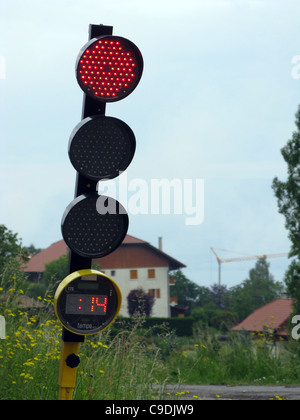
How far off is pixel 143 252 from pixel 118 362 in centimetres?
8299

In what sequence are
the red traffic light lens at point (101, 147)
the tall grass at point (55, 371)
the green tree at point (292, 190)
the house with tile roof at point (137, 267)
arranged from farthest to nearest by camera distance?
the house with tile roof at point (137, 267) → the green tree at point (292, 190) → the tall grass at point (55, 371) → the red traffic light lens at point (101, 147)

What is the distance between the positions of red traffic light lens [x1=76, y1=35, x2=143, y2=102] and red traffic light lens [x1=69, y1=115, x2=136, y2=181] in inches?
8.6

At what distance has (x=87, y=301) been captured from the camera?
4262 millimetres

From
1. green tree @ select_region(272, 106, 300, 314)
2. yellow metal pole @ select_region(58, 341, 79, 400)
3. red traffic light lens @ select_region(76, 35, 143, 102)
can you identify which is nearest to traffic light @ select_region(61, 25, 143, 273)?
red traffic light lens @ select_region(76, 35, 143, 102)

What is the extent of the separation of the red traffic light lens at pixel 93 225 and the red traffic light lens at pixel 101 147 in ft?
0.59

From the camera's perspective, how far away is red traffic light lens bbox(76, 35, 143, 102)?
13.9ft

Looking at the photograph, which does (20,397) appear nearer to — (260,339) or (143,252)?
(260,339)

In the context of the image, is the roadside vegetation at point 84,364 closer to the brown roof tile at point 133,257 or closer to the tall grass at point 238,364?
the tall grass at point 238,364

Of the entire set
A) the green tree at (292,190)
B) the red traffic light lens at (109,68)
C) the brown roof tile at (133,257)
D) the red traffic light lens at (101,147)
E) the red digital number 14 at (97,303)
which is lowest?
the red digital number 14 at (97,303)

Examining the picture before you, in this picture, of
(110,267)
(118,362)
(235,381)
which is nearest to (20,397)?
(118,362)

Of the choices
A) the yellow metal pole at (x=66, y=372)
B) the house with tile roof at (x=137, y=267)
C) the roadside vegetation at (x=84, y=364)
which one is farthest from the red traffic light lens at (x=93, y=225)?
the house with tile roof at (x=137, y=267)

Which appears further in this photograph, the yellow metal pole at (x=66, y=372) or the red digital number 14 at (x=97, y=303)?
the yellow metal pole at (x=66, y=372)

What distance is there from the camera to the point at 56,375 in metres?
6.98

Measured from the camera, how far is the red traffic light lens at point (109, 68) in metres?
4.25
